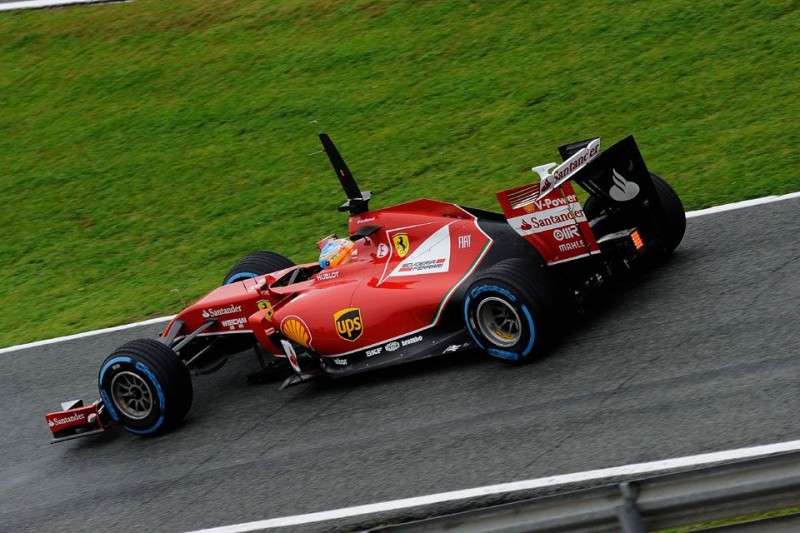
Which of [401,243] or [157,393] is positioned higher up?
[401,243]

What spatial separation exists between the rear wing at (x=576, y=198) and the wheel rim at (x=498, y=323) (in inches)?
24.2

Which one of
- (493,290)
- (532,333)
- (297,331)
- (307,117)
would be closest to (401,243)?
(297,331)

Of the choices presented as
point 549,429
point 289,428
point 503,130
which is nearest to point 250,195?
point 503,130

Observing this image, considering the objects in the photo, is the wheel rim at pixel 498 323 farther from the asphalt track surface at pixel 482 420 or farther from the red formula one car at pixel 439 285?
the asphalt track surface at pixel 482 420

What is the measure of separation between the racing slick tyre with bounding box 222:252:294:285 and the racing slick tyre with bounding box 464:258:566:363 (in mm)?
2824

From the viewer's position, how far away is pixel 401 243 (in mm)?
8336

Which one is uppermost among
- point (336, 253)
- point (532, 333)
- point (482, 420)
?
point (336, 253)

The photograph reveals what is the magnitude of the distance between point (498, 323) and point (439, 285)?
0.55 metres

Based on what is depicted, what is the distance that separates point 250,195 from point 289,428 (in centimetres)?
684

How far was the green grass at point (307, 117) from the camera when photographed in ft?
40.0

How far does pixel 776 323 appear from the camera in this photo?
710 centimetres

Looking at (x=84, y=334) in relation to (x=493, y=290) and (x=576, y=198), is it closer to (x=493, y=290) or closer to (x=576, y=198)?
(x=493, y=290)

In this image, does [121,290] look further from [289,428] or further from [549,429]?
[549,429]

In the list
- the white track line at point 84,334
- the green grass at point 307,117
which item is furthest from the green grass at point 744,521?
the white track line at point 84,334
